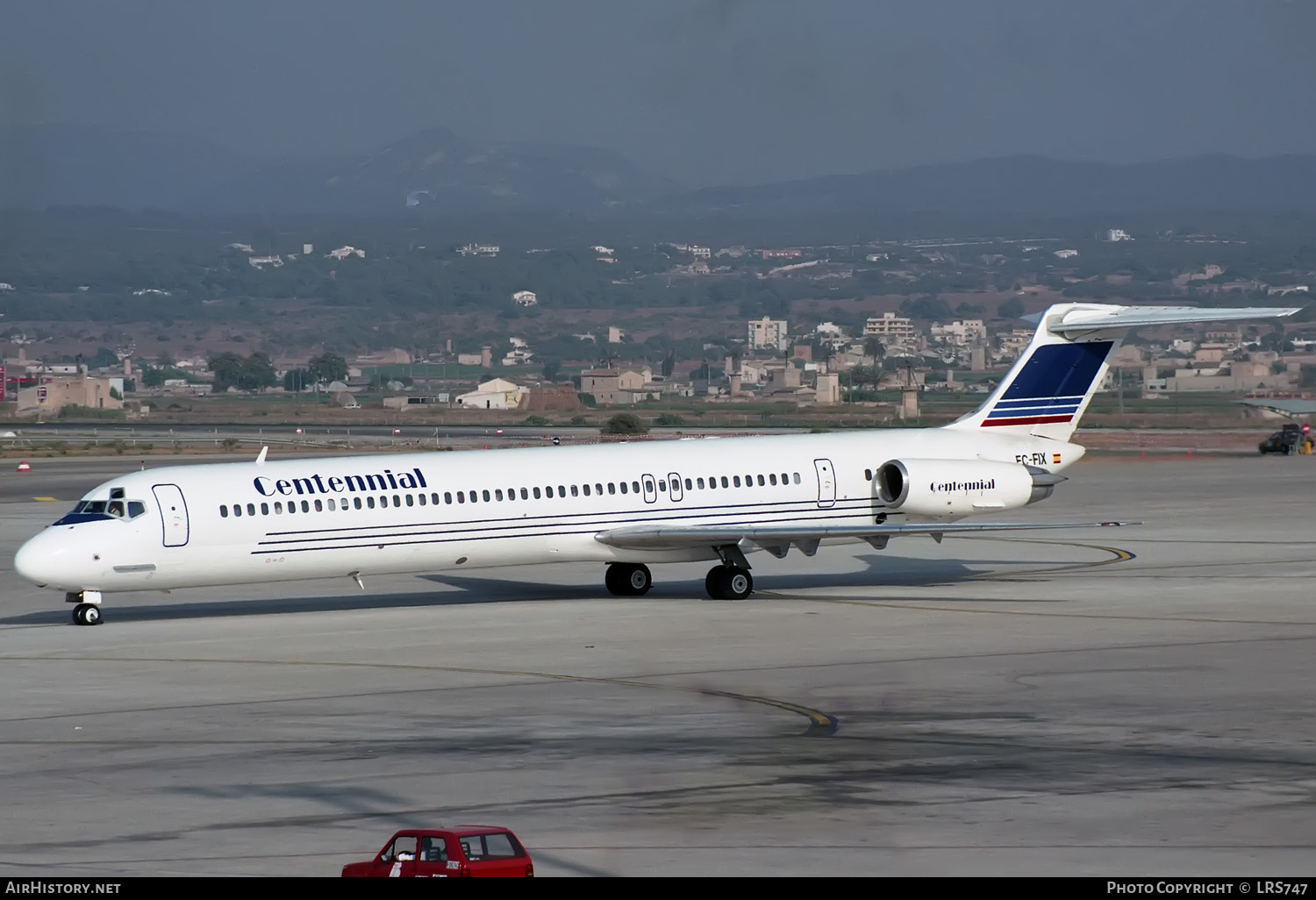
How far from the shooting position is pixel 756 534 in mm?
30859

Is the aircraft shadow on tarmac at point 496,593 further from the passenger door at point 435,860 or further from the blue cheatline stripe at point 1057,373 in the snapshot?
the passenger door at point 435,860

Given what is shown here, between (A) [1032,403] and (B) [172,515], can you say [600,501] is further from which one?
(A) [1032,403]

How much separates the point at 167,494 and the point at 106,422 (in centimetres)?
11492

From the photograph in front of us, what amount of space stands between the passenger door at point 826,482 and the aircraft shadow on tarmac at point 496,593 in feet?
6.33

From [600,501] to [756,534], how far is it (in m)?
2.87

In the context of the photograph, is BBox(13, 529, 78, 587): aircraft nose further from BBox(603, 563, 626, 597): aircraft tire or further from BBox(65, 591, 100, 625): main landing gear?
BBox(603, 563, 626, 597): aircraft tire

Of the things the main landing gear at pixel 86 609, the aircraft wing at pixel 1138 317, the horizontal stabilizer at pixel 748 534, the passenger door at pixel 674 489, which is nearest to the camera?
the main landing gear at pixel 86 609

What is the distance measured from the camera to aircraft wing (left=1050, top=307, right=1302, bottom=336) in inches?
1304

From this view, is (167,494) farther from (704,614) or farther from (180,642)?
(704,614)

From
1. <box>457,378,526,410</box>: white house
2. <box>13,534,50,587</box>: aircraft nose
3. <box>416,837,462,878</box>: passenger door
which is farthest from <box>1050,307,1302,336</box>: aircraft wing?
<box>457,378,526,410</box>: white house

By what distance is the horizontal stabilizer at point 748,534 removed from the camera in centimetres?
3080

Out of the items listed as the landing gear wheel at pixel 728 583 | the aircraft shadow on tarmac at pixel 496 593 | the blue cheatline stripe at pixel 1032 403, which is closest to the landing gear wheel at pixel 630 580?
the aircraft shadow on tarmac at pixel 496 593

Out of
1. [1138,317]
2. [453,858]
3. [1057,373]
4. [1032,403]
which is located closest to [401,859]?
[453,858]

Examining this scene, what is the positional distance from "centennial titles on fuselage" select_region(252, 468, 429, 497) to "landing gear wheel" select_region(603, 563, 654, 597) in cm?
463
